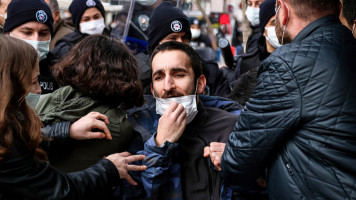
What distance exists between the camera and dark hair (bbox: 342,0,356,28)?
3.00 metres

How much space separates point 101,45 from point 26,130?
933mm

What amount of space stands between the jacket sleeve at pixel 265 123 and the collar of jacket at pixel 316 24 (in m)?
0.24

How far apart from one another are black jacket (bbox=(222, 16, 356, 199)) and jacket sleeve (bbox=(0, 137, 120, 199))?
83cm

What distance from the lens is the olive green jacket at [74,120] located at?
2.29m

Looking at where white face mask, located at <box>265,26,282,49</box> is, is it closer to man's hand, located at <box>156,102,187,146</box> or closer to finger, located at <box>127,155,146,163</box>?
man's hand, located at <box>156,102,187,146</box>

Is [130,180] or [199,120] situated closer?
[130,180]

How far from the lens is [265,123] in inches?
74.1

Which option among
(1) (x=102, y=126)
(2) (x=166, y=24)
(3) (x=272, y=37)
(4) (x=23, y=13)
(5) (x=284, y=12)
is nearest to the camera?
(5) (x=284, y=12)

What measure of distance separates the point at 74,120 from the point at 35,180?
2.06 ft

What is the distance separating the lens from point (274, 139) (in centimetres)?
187

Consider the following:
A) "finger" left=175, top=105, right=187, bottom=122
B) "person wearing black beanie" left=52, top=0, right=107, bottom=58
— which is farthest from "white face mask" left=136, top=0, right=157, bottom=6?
"finger" left=175, top=105, right=187, bottom=122

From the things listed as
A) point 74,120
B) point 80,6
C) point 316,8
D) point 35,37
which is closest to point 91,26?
point 80,6

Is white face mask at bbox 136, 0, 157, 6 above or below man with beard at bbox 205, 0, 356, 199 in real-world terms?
above

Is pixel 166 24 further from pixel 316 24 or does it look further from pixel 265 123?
pixel 265 123
